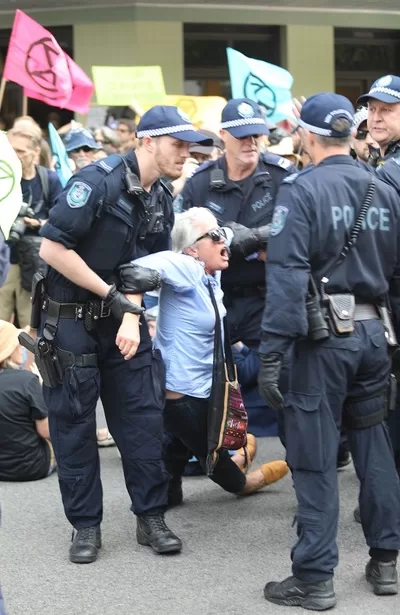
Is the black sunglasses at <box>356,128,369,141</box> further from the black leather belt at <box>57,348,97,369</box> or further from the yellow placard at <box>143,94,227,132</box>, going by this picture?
the yellow placard at <box>143,94,227,132</box>

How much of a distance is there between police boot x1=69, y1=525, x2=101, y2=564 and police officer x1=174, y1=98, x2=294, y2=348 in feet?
5.09

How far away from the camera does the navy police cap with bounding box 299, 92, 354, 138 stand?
14.4ft

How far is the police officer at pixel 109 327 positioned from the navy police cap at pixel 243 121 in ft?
3.23

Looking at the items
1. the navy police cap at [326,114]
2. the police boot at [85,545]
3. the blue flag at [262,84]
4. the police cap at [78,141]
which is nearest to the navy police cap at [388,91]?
the navy police cap at [326,114]

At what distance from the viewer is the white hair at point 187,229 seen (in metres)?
5.52

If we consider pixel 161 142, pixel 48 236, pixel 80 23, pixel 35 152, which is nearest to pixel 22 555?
pixel 48 236

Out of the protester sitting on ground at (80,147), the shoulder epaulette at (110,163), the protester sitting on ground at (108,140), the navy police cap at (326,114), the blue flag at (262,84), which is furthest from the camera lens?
the protester sitting on ground at (108,140)

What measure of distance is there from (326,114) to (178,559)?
2.08 meters

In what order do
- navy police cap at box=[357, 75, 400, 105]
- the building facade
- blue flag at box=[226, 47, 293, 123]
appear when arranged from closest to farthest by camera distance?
navy police cap at box=[357, 75, 400, 105], blue flag at box=[226, 47, 293, 123], the building facade

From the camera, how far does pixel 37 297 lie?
16.9 ft

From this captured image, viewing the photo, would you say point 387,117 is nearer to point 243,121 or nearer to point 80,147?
point 243,121

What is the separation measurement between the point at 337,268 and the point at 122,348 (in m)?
0.99

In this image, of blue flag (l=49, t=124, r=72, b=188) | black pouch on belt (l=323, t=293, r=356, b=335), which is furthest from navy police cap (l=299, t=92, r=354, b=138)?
blue flag (l=49, t=124, r=72, b=188)

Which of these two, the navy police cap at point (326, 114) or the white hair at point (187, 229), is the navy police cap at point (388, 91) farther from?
the white hair at point (187, 229)
